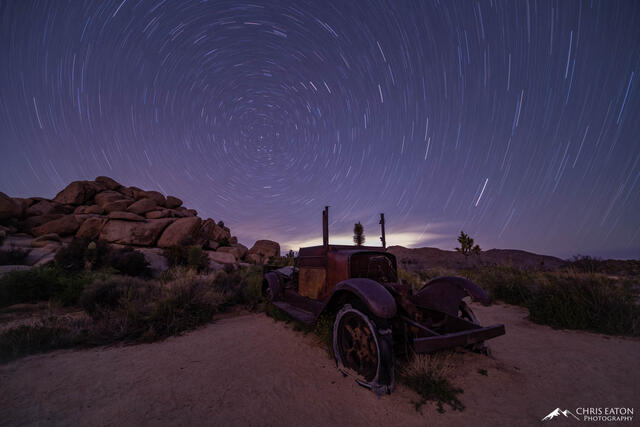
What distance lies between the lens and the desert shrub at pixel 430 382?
2723 millimetres

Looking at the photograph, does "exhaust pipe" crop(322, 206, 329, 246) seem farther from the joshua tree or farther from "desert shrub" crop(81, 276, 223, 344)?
the joshua tree

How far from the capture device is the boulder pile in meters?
18.7

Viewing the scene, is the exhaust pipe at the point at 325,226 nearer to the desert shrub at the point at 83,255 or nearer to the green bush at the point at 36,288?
the green bush at the point at 36,288

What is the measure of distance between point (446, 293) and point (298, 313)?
2847 millimetres

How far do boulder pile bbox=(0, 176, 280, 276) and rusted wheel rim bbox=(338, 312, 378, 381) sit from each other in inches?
690

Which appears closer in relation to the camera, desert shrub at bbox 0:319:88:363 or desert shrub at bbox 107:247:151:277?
desert shrub at bbox 0:319:88:363

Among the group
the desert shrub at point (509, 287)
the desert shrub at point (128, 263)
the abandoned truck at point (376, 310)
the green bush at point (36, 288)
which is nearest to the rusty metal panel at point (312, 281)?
the abandoned truck at point (376, 310)

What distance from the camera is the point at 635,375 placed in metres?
3.14

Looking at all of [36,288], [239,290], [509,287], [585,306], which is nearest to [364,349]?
[585,306]

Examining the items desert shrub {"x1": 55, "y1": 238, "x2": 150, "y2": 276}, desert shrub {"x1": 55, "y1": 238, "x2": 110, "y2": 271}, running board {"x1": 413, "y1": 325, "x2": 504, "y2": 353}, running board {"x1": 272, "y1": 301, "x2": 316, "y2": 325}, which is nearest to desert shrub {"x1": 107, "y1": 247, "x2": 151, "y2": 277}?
desert shrub {"x1": 55, "y1": 238, "x2": 150, "y2": 276}

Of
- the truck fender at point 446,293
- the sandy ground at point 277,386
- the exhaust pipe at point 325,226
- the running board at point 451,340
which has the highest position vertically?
the exhaust pipe at point 325,226

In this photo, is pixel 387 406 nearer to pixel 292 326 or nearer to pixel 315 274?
pixel 315 274

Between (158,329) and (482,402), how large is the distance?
19.2ft

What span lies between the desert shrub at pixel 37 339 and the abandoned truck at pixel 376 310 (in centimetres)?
397
